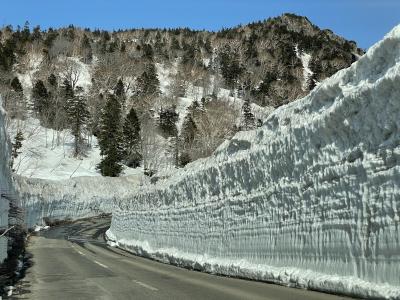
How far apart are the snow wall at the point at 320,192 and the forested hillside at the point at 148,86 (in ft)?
164

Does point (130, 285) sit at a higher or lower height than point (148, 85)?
lower

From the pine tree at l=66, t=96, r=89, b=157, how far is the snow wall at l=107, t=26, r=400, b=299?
73.9m

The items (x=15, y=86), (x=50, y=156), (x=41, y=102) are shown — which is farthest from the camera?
(x=41, y=102)

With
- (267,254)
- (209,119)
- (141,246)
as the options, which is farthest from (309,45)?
(267,254)

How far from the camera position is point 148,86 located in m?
119

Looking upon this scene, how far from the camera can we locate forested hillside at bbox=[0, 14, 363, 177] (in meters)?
87.4

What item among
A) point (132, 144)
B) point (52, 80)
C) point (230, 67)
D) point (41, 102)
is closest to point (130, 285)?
point (132, 144)

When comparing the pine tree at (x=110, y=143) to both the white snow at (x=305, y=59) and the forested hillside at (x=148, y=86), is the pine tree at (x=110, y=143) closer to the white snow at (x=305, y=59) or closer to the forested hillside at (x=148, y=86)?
the forested hillside at (x=148, y=86)

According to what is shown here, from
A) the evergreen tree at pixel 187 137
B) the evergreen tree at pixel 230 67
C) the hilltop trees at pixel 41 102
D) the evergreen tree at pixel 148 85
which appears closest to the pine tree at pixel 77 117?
the hilltop trees at pixel 41 102

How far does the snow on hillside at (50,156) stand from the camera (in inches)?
3204

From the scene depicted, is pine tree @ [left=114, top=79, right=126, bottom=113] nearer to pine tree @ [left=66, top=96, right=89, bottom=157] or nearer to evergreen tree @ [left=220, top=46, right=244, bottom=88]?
pine tree @ [left=66, top=96, right=89, bottom=157]

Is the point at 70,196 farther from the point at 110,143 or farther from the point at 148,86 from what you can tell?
the point at 148,86

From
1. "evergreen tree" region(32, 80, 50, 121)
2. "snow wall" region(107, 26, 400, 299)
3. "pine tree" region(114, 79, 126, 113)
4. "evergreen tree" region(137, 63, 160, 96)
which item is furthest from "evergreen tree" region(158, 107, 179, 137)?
"snow wall" region(107, 26, 400, 299)

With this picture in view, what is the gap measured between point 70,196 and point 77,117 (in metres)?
30.2
